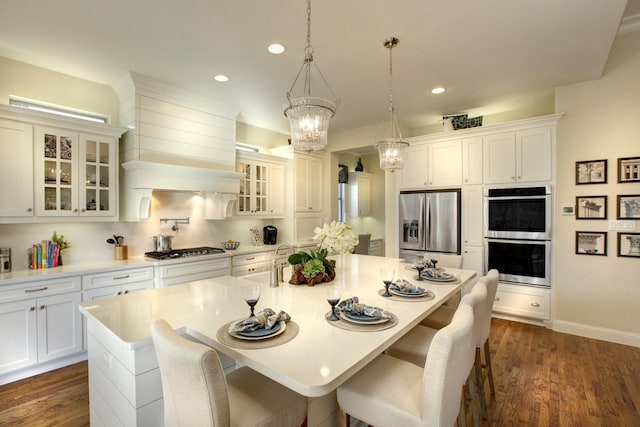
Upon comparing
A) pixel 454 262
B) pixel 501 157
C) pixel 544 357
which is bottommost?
pixel 544 357

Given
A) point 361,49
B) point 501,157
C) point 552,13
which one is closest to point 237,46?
point 361,49

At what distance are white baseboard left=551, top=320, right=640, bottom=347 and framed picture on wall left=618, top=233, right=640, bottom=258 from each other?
0.84 meters

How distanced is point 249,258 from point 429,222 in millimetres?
2660

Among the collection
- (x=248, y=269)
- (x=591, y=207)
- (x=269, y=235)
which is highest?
(x=591, y=207)

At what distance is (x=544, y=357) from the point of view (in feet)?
9.69

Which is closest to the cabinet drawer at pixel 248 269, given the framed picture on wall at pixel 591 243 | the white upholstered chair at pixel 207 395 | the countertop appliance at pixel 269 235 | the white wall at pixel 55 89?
the countertop appliance at pixel 269 235

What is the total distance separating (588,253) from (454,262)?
5.78 feet

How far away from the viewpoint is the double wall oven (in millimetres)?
3666

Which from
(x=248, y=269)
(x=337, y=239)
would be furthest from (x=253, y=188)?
(x=337, y=239)

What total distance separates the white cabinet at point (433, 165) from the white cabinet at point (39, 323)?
4268mm

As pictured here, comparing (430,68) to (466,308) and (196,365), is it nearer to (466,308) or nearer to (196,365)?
(466,308)

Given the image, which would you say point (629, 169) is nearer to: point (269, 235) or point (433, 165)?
point (433, 165)

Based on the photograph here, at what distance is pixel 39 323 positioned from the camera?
2.63 m

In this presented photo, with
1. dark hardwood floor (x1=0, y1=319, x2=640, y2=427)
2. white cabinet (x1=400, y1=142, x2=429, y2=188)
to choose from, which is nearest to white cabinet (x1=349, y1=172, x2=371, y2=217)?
white cabinet (x1=400, y1=142, x2=429, y2=188)
